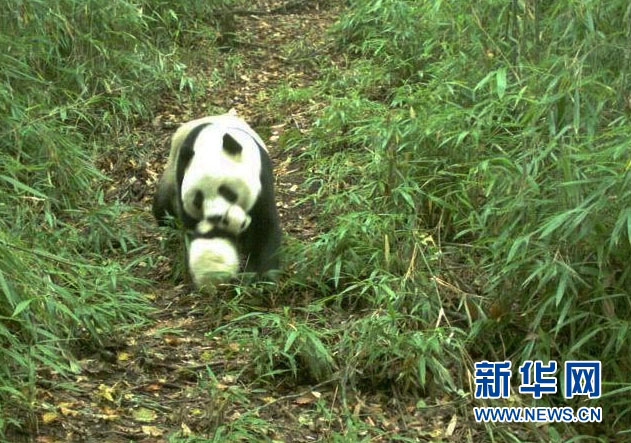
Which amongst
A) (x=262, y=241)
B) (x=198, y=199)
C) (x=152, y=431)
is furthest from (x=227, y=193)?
(x=152, y=431)

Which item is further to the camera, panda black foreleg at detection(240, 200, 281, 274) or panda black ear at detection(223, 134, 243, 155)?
panda black foreleg at detection(240, 200, 281, 274)

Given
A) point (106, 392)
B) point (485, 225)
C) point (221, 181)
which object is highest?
point (221, 181)

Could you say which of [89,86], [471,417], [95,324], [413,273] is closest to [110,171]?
[89,86]

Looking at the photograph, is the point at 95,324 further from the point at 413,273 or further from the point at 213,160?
the point at 413,273

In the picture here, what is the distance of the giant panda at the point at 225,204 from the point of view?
4602mm

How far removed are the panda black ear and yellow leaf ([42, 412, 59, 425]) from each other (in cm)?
182

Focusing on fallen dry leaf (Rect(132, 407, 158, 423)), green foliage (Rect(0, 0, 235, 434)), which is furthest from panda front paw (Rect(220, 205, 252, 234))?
fallen dry leaf (Rect(132, 407, 158, 423))

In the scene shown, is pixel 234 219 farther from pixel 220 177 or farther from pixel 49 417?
pixel 49 417

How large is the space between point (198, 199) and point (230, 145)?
343 mm

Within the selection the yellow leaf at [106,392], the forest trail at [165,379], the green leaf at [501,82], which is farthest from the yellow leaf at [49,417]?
the green leaf at [501,82]

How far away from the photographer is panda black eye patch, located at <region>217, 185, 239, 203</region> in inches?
182

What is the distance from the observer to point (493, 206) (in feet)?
13.9

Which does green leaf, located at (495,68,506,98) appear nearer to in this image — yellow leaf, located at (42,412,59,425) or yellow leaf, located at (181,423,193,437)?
yellow leaf, located at (181,423,193,437)

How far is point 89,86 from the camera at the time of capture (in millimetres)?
6324
